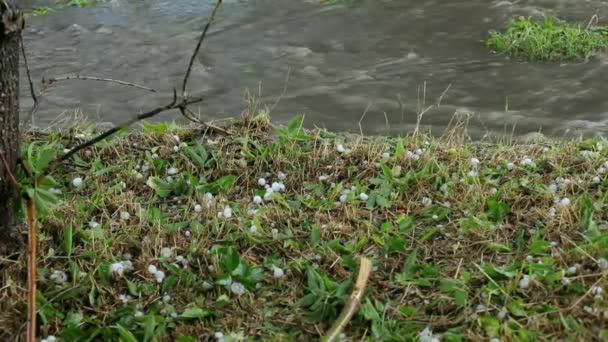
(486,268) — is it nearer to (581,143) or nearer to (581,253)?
(581,253)

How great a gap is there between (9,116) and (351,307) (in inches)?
58.4

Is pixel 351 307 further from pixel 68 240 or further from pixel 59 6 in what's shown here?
pixel 59 6

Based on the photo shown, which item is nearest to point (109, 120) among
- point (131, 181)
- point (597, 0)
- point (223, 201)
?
point (131, 181)

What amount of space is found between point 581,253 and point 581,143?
4.03 ft

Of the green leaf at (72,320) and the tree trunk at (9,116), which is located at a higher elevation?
the tree trunk at (9,116)

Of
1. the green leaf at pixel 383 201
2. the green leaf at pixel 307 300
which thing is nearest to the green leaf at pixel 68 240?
the green leaf at pixel 307 300

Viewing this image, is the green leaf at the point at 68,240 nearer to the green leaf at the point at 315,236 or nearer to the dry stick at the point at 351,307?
the green leaf at the point at 315,236

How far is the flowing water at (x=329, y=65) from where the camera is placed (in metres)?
4.89

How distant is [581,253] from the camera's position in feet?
8.42

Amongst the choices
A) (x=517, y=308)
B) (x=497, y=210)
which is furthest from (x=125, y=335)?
(x=497, y=210)

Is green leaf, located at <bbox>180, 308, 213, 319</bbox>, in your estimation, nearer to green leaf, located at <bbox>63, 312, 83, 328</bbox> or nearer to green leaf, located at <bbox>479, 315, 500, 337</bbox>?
green leaf, located at <bbox>63, 312, 83, 328</bbox>

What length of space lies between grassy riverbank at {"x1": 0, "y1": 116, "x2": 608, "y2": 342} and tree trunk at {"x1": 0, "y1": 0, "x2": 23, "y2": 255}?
153 mm

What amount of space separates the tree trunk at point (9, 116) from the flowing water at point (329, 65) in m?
2.23

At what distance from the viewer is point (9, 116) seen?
2.50 metres
